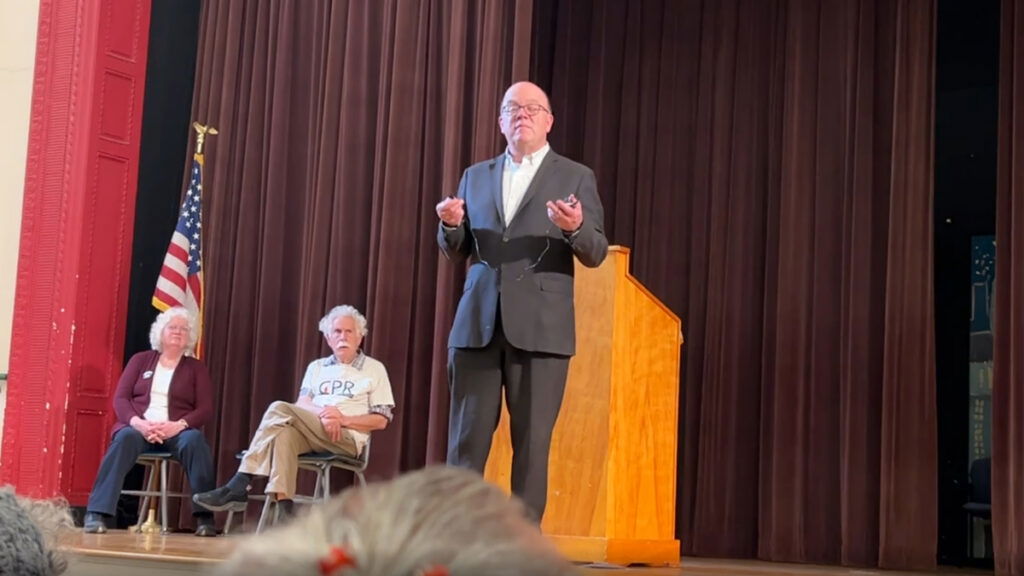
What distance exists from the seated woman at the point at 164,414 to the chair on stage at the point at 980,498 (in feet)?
11.0

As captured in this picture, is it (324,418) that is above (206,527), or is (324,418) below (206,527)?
above

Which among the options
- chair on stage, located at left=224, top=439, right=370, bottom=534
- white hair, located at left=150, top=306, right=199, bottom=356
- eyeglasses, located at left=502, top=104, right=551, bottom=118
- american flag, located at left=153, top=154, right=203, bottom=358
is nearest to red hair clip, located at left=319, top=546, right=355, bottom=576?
eyeglasses, located at left=502, top=104, right=551, bottom=118

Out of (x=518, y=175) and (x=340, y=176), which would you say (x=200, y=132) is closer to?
(x=340, y=176)

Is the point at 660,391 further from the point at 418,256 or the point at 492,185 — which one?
the point at 418,256

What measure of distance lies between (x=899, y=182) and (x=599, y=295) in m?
2.33

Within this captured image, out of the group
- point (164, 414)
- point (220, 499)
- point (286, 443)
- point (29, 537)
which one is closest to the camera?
point (29, 537)

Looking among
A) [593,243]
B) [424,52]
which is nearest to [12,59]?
[424,52]

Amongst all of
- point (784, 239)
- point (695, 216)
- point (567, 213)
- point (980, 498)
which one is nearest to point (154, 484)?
point (695, 216)

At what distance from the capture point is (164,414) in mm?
5637

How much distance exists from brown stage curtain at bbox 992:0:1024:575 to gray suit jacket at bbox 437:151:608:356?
2.81m

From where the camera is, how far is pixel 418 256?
6016mm

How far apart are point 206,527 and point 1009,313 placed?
11.5 ft

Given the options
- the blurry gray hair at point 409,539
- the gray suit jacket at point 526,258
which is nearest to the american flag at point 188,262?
the gray suit jacket at point 526,258

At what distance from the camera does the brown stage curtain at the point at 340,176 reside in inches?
232
